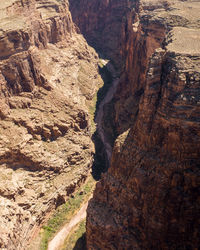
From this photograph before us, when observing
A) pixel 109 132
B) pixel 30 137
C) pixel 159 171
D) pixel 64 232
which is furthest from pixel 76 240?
pixel 109 132

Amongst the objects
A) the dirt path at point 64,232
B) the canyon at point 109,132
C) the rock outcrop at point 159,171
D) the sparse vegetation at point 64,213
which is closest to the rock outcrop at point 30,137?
the canyon at point 109,132

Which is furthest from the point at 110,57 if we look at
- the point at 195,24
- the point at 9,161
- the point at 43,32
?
the point at 9,161

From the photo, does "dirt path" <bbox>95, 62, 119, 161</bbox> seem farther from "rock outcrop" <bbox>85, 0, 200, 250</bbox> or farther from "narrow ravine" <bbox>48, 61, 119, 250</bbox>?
"rock outcrop" <bbox>85, 0, 200, 250</bbox>

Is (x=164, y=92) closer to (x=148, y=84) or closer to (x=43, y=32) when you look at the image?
(x=148, y=84)

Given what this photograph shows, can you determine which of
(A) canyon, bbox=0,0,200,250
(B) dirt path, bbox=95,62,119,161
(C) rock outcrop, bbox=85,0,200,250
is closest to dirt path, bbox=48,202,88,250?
(A) canyon, bbox=0,0,200,250

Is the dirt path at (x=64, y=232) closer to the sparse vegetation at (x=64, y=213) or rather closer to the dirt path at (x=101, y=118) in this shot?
the sparse vegetation at (x=64, y=213)
